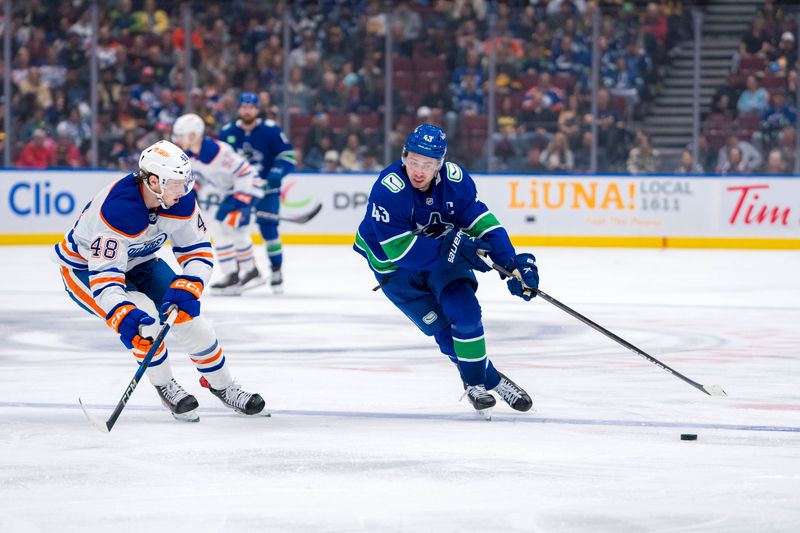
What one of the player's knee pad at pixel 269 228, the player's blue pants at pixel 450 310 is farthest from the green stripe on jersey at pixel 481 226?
the player's knee pad at pixel 269 228

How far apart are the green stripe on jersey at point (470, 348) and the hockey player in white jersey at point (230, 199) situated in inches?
194

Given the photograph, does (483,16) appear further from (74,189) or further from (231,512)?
(231,512)

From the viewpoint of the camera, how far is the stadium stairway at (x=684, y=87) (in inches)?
559

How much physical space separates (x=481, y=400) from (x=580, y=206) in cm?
870

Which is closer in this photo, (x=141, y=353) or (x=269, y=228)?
(x=141, y=353)

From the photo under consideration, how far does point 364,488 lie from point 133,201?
4.91 ft

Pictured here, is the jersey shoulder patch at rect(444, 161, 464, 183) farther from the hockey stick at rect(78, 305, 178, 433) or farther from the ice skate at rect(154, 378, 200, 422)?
the ice skate at rect(154, 378, 200, 422)

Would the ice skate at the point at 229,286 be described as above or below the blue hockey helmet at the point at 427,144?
below

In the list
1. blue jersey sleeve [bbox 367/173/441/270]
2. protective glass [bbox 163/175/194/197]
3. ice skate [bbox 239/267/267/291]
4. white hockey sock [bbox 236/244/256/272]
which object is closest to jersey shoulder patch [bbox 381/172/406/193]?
blue jersey sleeve [bbox 367/173/441/270]

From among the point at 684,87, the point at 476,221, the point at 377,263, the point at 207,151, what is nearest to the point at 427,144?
the point at 476,221

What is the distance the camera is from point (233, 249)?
1035cm

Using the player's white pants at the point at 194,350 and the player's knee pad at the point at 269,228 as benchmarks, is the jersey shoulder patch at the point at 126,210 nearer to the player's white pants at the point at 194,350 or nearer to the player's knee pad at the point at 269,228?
the player's white pants at the point at 194,350

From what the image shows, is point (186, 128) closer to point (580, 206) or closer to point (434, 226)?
point (434, 226)

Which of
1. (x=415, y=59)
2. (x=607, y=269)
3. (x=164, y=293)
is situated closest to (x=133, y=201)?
(x=164, y=293)
